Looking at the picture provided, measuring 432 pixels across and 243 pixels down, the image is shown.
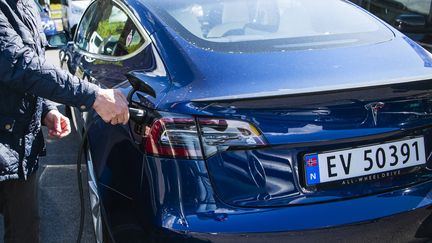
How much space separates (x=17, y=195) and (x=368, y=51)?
1.61 m

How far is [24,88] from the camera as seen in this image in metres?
1.77

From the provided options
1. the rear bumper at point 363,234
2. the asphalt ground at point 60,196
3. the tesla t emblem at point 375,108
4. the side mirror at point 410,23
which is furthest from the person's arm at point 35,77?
the side mirror at point 410,23

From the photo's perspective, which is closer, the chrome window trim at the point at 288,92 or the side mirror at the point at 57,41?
the chrome window trim at the point at 288,92

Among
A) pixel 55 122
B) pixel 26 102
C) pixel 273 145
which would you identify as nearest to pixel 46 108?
→ pixel 55 122

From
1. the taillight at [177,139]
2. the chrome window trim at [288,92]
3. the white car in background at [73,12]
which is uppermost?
the chrome window trim at [288,92]

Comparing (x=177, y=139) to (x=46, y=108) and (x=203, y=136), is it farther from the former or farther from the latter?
(x=46, y=108)

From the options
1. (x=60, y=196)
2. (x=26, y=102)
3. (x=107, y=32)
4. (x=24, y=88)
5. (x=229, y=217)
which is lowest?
(x=60, y=196)

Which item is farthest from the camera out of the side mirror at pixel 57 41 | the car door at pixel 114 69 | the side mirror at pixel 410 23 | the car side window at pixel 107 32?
the side mirror at pixel 410 23

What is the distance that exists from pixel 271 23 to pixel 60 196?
2.06 m

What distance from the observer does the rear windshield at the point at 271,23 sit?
7.38 ft

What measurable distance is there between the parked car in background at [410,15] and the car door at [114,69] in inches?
95.2

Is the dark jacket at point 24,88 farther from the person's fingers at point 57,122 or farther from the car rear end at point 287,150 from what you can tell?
the car rear end at point 287,150

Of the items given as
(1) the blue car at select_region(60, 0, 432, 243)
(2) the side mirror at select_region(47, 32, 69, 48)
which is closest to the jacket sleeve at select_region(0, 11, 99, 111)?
(1) the blue car at select_region(60, 0, 432, 243)

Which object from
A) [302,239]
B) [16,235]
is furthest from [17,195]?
[302,239]
